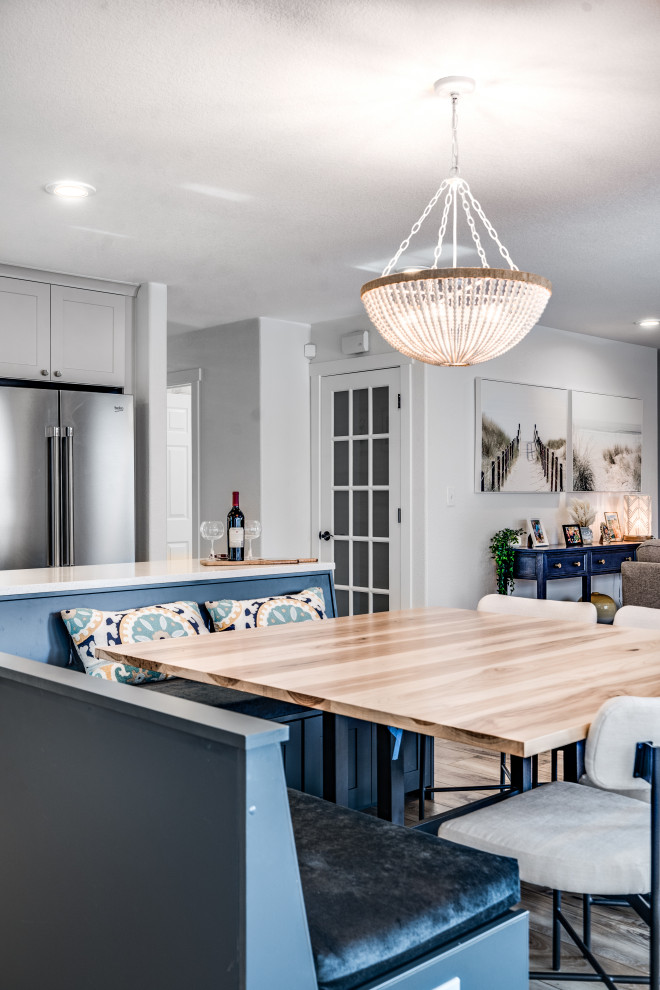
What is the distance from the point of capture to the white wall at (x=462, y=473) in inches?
227

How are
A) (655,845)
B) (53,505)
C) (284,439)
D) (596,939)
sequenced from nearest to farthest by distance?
(655,845) → (596,939) → (53,505) → (284,439)

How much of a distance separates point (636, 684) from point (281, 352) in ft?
15.3

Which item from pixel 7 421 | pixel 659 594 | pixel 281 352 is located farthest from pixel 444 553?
pixel 7 421

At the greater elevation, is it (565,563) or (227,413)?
(227,413)

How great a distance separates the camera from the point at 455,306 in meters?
2.49

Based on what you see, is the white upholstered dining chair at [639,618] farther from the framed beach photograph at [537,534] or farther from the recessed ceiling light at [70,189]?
the framed beach photograph at [537,534]

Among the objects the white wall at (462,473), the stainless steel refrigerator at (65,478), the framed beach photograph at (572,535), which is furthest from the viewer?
the framed beach photograph at (572,535)

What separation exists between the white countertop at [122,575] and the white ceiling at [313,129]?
1.48m

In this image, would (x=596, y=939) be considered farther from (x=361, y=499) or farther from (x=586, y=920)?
(x=361, y=499)

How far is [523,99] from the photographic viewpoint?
8.83 feet

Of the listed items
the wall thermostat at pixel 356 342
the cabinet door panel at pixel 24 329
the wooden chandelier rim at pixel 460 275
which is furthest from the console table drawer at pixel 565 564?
the wooden chandelier rim at pixel 460 275

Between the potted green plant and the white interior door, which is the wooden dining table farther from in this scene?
the white interior door

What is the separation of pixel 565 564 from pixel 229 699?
12.0ft

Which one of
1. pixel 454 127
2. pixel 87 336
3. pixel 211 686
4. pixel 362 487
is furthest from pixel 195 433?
pixel 454 127
